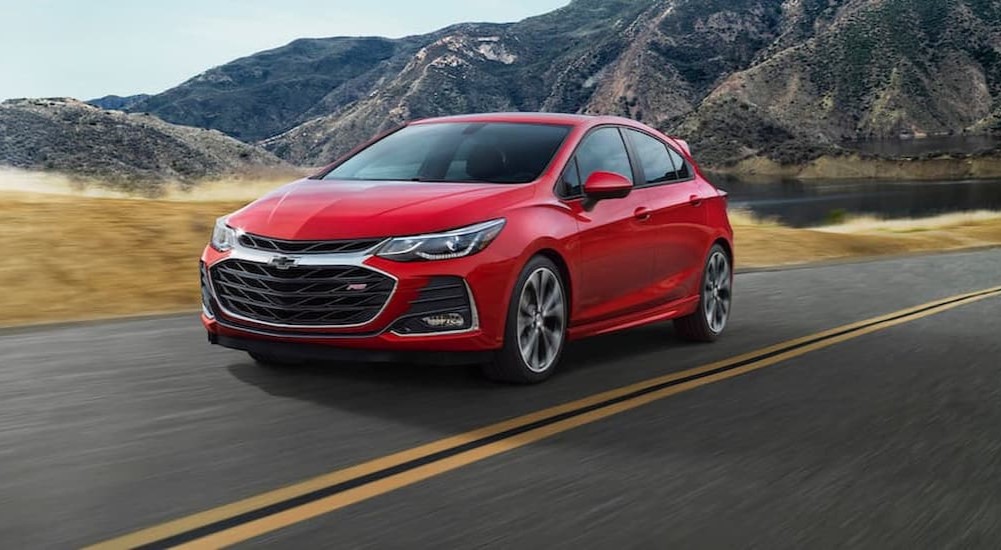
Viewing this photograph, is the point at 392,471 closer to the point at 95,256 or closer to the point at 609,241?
the point at 609,241

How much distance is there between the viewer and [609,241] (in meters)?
7.81

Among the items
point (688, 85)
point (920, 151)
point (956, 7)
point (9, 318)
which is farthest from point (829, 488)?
point (688, 85)

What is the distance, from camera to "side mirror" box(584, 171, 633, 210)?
755cm

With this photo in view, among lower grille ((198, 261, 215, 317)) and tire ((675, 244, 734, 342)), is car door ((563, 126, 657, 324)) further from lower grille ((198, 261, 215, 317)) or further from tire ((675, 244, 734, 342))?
lower grille ((198, 261, 215, 317))

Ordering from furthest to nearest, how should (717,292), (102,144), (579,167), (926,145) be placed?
(926,145) → (102,144) → (717,292) → (579,167)

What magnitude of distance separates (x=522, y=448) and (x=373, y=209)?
1.78 metres

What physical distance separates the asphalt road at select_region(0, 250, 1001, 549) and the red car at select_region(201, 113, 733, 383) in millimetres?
316

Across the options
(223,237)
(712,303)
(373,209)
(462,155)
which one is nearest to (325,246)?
(373,209)

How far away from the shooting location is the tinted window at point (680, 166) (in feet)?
31.1

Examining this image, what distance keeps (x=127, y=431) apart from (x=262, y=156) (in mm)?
60398

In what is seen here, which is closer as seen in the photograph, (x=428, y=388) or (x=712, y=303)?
(x=428, y=388)

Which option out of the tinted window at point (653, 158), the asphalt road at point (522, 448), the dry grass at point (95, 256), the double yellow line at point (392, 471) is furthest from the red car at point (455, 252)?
the dry grass at point (95, 256)

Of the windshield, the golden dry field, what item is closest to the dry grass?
the golden dry field

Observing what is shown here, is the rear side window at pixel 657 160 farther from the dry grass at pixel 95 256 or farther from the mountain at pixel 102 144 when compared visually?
the mountain at pixel 102 144
